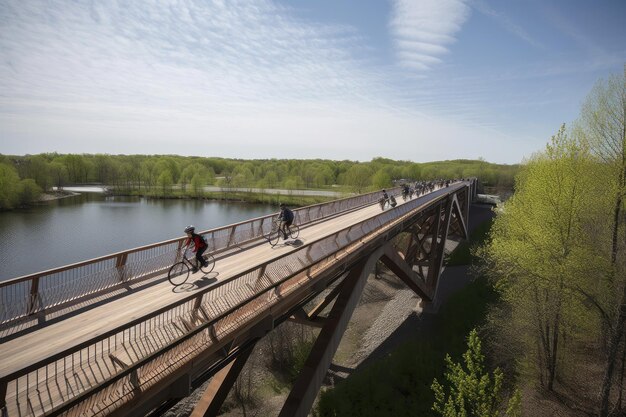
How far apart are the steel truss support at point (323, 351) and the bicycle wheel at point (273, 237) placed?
309cm

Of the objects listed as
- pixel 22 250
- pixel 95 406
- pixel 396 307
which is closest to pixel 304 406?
pixel 95 406

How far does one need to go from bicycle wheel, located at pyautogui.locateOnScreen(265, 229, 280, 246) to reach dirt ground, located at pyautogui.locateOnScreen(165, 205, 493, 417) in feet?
22.9

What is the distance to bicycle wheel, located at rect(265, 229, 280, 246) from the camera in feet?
45.1

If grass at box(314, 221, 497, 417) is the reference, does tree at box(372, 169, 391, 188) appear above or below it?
above

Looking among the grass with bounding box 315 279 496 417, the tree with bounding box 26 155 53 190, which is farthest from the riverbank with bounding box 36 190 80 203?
the grass with bounding box 315 279 496 417

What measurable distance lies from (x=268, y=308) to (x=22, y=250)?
33410 mm

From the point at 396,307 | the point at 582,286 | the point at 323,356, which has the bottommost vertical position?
the point at 396,307

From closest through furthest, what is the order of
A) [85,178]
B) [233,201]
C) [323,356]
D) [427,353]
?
[323,356] → [427,353] → [233,201] → [85,178]

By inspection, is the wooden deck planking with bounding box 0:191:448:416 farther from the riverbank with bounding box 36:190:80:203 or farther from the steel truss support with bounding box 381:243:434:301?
the riverbank with bounding box 36:190:80:203

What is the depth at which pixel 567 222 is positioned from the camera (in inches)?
530

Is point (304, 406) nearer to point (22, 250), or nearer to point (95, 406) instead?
point (95, 406)

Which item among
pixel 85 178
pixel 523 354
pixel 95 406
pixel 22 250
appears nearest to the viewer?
pixel 95 406

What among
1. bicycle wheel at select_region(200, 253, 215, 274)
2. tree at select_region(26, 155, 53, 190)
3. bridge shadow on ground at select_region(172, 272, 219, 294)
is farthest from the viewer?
tree at select_region(26, 155, 53, 190)

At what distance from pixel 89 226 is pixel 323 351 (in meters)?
40.8
